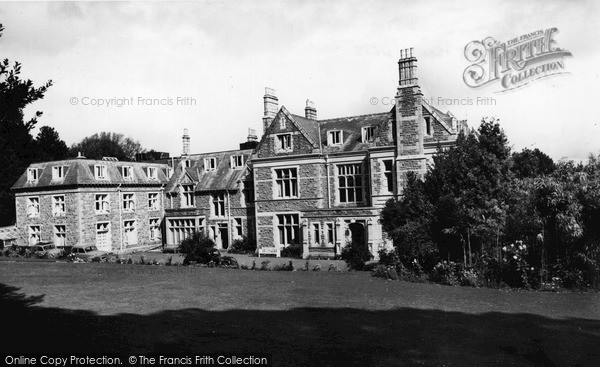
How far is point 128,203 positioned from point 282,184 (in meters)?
15.5

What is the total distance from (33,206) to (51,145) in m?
23.0

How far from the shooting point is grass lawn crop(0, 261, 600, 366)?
9.53 metres

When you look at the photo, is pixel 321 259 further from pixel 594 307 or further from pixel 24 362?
pixel 24 362

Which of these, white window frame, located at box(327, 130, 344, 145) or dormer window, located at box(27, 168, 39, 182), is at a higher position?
white window frame, located at box(327, 130, 344, 145)

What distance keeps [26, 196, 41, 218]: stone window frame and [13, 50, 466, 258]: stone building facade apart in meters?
0.09

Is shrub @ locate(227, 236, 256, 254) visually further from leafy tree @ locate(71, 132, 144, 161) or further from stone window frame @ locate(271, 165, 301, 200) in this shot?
leafy tree @ locate(71, 132, 144, 161)

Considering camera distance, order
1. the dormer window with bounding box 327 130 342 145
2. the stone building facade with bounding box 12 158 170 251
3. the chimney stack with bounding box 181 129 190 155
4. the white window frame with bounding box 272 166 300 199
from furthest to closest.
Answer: the chimney stack with bounding box 181 129 190 155, the stone building facade with bounding box 12 158 170 251, the white window frame with bounding box 272 166 300 199, the dormer window with bounding box 327 130 342 145

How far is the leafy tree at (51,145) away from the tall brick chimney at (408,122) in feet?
150

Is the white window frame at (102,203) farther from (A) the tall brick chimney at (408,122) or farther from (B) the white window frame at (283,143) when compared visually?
(A) the tall brick chimney at (408,122)

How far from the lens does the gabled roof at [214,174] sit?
40812 millimetres

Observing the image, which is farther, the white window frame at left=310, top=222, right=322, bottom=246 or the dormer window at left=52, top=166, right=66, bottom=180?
the dormer window at left=52, top=166, right=66, bottom=180

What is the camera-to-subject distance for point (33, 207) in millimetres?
41781

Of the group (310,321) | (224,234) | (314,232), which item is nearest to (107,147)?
(224,234)

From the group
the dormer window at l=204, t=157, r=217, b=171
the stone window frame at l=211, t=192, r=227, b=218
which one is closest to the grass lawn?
the stone window frame at l=211, t=192, r=227, b=218
